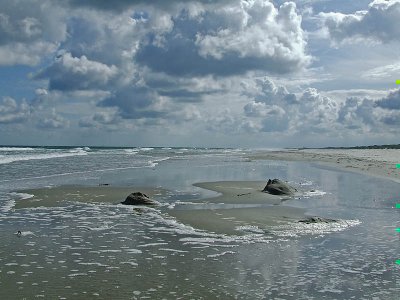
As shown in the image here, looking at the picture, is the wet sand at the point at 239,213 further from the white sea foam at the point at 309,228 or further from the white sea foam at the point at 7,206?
the white sea foam at the point at 7,206

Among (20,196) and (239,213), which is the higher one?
(20,196)

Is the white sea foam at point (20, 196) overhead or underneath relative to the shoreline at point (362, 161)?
underneath

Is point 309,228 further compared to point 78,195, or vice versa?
point 78,195

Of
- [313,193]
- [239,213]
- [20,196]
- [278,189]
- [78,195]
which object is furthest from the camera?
[313,193]

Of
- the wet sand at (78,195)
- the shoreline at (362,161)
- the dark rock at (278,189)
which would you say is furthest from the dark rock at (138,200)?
the shoreline at (362,161)

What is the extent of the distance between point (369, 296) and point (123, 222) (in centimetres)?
936

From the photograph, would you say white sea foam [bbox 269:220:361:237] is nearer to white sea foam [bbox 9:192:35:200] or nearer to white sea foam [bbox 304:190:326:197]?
white sea foam [bbox 304:190:326:197]

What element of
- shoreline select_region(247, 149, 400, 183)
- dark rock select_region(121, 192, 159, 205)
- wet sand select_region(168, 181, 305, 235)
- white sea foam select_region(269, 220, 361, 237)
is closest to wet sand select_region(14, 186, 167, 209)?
dark rock select_region(121, 192, 159, 205)

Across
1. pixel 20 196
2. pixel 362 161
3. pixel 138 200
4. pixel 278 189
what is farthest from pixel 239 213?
pixel 362 161

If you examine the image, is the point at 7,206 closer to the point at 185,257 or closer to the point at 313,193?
the point at 185,257

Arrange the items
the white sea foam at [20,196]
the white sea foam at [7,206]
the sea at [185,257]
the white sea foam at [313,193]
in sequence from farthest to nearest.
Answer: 1. the white sea foam at [313,193]
2. the white sea foam at [20,196]
3. the white sea foam at [7,206]
4. the sea at [185,257]

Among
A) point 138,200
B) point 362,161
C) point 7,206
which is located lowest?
point 7,206

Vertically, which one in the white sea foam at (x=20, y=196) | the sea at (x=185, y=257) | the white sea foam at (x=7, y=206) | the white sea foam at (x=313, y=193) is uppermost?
the white sea foam at (x=20, y=196)

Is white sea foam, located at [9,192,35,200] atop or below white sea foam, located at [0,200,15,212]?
atop
